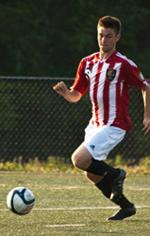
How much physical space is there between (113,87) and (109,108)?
20 cm

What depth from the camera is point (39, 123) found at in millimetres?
16719

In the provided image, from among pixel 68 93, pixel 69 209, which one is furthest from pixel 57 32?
pixel 68 93

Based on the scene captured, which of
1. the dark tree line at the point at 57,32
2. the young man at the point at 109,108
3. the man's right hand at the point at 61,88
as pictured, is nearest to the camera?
the young man at the point at 109,108

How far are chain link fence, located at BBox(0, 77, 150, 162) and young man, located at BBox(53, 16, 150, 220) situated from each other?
682 centimetres

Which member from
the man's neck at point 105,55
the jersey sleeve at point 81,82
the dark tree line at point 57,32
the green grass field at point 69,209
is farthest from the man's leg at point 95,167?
the dark tree line at point 57,32

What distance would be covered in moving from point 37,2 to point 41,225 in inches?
645

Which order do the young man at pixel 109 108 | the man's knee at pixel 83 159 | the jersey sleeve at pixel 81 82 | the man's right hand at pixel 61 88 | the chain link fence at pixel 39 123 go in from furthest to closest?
the chain link fence at pixel 39 123, the jersey sleeve at pixel 81 82, the man's right hand at pixel 61 88, the young man at pixel 109 108, the man's knee at pixel 83 159

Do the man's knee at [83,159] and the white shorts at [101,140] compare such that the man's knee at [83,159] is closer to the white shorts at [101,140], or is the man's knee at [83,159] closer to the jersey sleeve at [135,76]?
the white shorts at [101,140]

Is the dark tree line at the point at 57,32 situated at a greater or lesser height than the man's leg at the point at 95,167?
lesser

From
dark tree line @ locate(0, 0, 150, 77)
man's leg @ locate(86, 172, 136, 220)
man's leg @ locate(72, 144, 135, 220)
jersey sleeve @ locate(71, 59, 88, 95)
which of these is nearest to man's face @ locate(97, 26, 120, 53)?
jersey sleeve @ locate(71, 59, 88, 95)

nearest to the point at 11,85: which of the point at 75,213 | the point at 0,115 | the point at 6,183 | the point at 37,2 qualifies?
the point at 0,115

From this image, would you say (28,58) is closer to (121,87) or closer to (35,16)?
(35,16)

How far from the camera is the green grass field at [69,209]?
8.40m

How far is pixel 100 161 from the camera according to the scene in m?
9.21
